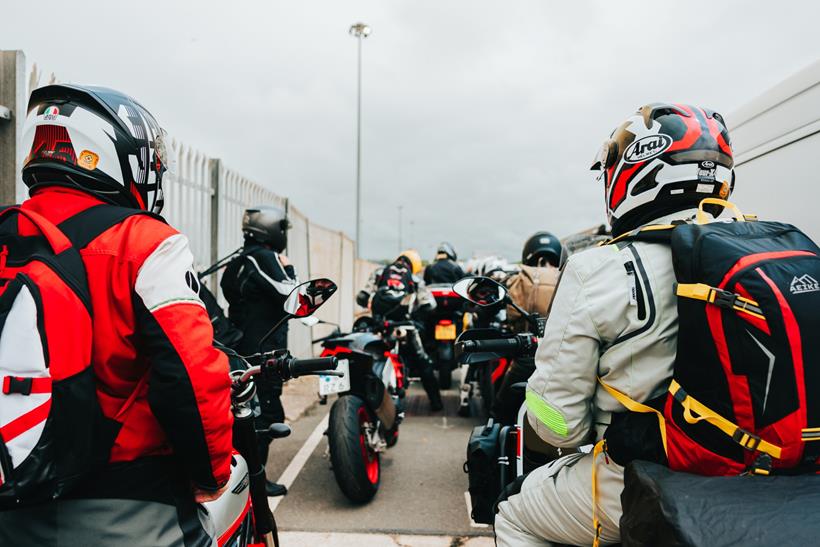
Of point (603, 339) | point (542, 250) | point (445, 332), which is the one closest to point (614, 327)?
point (603, 339)

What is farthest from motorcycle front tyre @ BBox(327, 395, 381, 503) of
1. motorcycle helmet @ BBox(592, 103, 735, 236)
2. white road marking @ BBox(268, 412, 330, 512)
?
motorcycle helmet @ BBox(592, 103, 735, 236)

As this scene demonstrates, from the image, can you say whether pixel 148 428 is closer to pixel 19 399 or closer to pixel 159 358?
pixel 159 358

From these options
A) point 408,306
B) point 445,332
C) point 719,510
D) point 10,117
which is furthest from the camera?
point 445,332

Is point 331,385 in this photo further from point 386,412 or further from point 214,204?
point 214,204

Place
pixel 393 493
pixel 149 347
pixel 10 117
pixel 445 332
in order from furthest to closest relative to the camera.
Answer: pixel 445 332 < pixel 393 493 < pixel 10 117 < pixel 149 347

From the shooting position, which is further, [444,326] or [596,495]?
[444,326]

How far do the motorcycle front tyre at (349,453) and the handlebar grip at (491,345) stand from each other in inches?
65.0

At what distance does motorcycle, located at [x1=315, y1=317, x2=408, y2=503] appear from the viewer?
11.4ft

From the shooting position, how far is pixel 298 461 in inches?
176

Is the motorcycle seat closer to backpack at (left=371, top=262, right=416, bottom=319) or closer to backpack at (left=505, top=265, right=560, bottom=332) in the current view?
backpack at (left=505, top=265, right=560, bottom=332)

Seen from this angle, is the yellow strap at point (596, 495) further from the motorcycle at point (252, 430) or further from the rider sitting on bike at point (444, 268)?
the rider sitting on bike at point (444, 268)

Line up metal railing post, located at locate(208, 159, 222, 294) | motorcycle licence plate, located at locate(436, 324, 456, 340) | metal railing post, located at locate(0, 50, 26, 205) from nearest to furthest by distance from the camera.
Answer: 1. metal railing post, located at locate(0, 50, 26, 205)
2. metal railing post, located at locate(208, 159, 222, 294)
3. motorcycle licence plate, located at locate(436, 324, 456, 340)

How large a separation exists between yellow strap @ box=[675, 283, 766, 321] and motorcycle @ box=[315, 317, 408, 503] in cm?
229

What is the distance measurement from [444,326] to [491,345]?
483 centimetres
